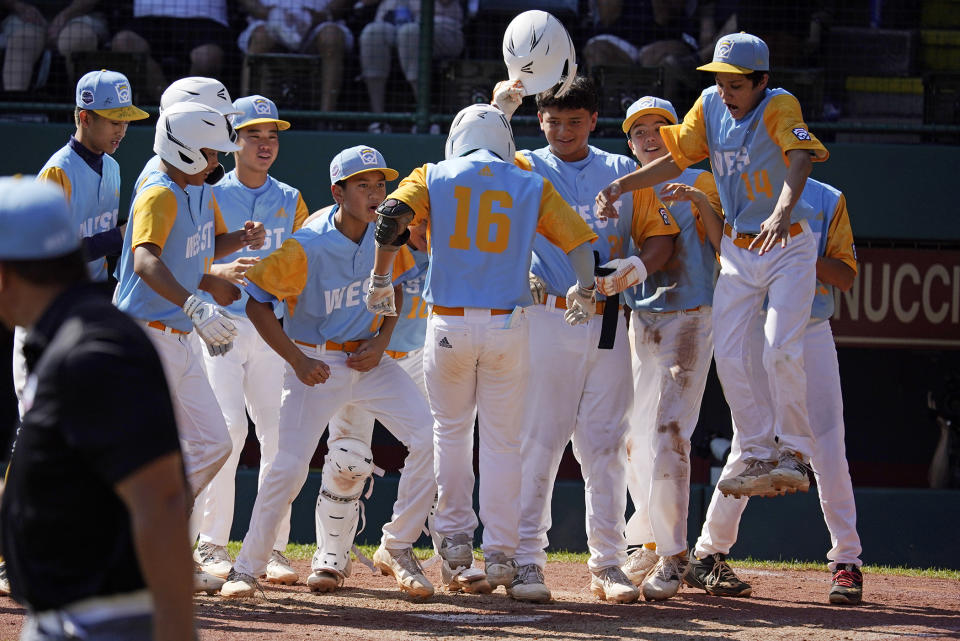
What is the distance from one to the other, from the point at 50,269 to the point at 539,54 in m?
4.15

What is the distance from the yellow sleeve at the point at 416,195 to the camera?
5328 millimetres

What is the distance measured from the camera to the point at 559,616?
5.20 metres

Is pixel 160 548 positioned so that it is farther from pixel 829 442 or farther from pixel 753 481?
pixel 829 442

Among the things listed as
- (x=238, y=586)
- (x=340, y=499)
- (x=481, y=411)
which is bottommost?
(x=238, y=586)

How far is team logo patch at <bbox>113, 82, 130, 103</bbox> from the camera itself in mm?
5762

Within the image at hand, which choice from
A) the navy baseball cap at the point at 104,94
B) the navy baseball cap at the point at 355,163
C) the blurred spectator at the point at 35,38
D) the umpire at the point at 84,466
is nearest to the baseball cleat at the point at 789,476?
the navy baseball cap at the point at 355,163

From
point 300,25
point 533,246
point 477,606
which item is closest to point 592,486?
point 477,606

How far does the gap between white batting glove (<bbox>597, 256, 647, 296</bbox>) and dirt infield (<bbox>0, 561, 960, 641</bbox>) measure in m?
1.41

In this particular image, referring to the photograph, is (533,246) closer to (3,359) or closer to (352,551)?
(352,551)

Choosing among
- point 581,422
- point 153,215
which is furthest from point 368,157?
point 581,422

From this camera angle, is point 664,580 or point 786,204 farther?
point 664,580

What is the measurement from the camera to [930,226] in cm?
856

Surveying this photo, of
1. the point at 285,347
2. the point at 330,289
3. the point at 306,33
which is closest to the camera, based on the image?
the point at 285,347

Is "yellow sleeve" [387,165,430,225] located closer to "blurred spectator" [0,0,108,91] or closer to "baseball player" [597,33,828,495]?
"baseball player" [597,33,828,495]
